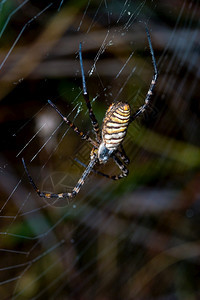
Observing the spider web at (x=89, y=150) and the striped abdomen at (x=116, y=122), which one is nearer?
the striped abdomen at (x=116, y=122)

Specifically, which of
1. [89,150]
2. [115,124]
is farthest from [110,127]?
[89,150]

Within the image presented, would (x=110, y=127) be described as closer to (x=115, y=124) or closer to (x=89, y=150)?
(x=115, y=124)

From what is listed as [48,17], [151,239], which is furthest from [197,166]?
[48,17]

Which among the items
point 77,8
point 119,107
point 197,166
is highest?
point 77,8

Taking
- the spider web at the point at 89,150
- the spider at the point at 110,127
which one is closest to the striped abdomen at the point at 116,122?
the spider at the point at 110,127

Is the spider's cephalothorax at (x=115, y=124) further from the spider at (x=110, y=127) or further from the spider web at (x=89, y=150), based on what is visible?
the spider web at (x=89, y=150)

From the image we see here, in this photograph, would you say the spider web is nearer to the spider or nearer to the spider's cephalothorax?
the spider

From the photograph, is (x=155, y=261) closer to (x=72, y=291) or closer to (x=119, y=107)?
(x=72, y=291)

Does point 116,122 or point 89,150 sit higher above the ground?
point 116,122
